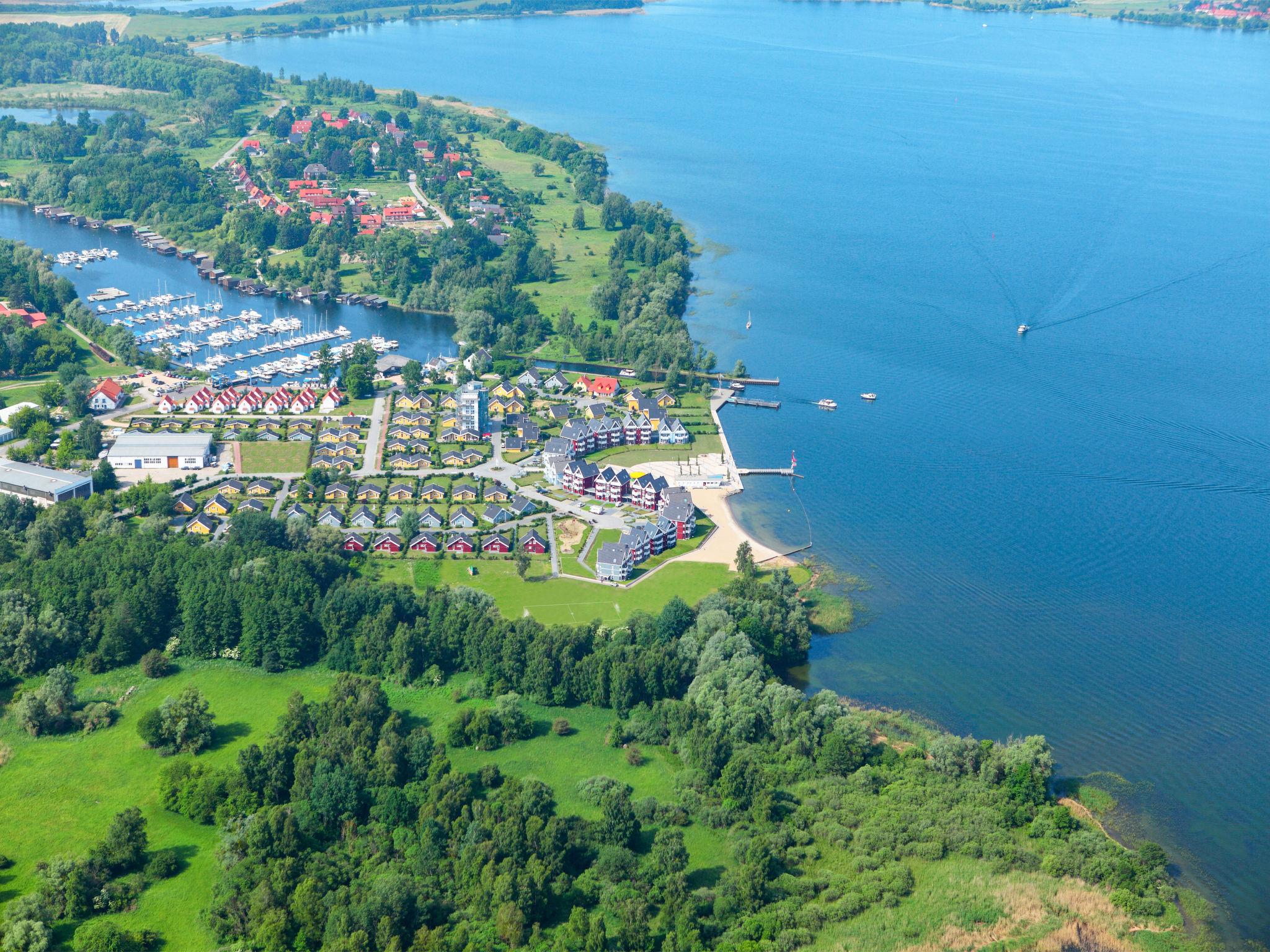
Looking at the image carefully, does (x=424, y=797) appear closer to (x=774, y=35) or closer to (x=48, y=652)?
(x=48, y=652)

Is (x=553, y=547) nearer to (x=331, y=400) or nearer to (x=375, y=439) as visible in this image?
(x=375, y=439)

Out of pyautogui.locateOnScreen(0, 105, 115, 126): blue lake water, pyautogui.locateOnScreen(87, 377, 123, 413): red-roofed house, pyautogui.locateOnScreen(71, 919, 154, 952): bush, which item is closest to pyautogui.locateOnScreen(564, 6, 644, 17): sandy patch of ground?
pyautogui.locateOnScreen(0, 105, 115, 126): blue lake water

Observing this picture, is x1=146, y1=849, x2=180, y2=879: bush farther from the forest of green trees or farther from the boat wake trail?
the boat wake trail

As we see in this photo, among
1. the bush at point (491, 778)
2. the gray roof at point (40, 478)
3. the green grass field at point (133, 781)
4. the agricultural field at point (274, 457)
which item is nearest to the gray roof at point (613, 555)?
the green grass field at point (133, 781)

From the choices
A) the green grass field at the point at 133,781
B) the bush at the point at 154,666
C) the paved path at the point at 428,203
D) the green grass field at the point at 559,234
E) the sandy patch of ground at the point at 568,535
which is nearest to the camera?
the green grass field at the point at 133,781

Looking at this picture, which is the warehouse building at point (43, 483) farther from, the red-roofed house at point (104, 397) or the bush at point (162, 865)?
the bush at point (162, 865)
